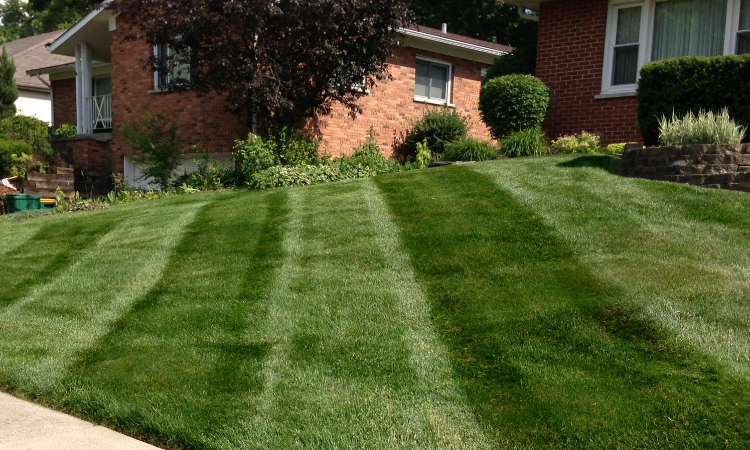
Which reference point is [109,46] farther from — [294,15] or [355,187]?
[355,187]

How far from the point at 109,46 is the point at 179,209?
12.3 m

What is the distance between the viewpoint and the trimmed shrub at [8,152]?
17.4 metres

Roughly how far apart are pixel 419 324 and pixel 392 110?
13.2m

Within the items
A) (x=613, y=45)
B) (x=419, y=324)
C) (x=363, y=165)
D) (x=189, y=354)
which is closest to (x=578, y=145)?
(x=613, y=45)

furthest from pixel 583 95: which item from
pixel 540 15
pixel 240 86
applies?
pixel 240 86

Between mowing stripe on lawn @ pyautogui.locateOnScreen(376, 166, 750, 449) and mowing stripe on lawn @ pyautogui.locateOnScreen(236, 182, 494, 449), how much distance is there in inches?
9.5

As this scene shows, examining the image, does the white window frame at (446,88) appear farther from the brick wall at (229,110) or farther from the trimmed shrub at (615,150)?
the trimmed shrub at (615,150)

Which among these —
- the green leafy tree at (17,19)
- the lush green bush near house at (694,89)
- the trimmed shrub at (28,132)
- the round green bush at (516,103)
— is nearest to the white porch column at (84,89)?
the trimmed shrub at (28,132)

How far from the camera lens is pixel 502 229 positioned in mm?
7273

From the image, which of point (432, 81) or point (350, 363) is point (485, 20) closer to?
point (432, 81)

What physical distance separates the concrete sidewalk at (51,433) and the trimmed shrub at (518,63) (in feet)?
42.1

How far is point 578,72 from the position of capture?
47.8 ft

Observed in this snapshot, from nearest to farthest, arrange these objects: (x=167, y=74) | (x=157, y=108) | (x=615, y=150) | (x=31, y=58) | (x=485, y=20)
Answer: (x=615, y=150) → (x=167, y=74) → (x=157, y=108) → (x=485, y=20) → (x=31, y=58)

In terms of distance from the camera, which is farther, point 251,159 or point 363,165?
point 363,165
